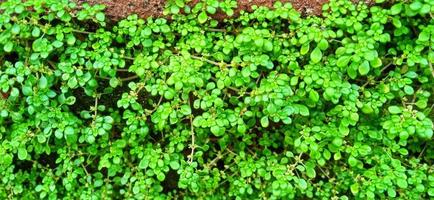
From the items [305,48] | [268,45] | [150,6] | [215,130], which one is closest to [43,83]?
[150,6]

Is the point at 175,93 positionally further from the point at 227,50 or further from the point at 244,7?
the point at 244,7

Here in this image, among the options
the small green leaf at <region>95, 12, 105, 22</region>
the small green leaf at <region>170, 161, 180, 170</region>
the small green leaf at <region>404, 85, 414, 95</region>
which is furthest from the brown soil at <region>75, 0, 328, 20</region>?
the small green leaf at <region>170, 161, 180, 170</region>

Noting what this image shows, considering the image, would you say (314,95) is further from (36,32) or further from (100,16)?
(36,32)

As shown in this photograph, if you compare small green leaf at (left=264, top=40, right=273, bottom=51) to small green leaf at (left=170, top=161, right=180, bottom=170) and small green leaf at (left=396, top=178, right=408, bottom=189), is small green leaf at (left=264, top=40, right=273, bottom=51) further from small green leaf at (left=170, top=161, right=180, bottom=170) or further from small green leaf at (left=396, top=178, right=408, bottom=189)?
small green leaf at (left=396, top=178, right=408, bottom=189)

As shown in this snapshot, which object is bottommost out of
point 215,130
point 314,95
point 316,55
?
point 215,130

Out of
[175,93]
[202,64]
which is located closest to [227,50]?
[202,64]

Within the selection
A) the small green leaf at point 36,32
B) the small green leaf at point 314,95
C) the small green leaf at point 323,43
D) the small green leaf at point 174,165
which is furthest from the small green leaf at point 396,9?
the small green leaf at point 36,32
